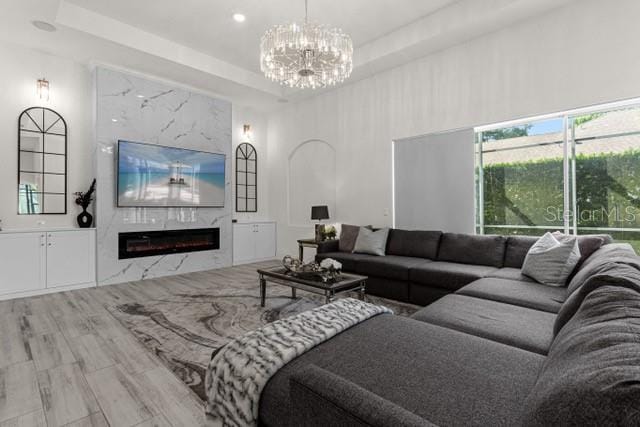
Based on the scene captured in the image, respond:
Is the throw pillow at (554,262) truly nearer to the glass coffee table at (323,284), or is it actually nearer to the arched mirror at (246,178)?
the glass coffee table at (323,284)

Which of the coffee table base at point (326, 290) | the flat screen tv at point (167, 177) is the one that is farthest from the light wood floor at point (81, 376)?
the flat screen tv at point (167, 177)

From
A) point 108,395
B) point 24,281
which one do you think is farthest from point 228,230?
point 108,395

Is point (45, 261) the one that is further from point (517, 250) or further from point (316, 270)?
point (517, 250)

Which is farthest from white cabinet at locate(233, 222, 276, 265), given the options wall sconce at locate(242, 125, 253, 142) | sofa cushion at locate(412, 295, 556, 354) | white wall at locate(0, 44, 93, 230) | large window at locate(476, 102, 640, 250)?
sofa cushion at locate(412, 295, 556, 354)

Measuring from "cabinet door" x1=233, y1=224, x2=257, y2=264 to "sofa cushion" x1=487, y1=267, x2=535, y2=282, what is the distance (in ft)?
15.4

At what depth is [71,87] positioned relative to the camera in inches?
191

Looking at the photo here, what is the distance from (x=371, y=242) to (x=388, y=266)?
2.35 feet

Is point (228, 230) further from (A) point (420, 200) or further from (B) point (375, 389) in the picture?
(B) point (375, 389)

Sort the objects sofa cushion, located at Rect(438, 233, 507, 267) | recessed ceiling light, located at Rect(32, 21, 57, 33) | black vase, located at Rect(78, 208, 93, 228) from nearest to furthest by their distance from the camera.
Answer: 1. sofa cushion, located at Rect(438, 233, 507, 267)
2. recessed ceiling light, located at Rect(32, 21, 57, 33)
3. black vase, located at Rect(78, 208, 93, 228)

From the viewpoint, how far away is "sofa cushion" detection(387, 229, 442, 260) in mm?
4193

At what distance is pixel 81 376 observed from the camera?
218 centimetres

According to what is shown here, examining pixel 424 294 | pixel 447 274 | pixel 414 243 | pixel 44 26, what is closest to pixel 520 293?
pixel 447 274

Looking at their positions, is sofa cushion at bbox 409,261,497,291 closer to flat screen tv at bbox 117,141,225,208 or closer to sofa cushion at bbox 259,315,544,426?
sofa cushion at bbox 259,315,544,426

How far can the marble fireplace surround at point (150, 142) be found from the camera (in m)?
4.80
